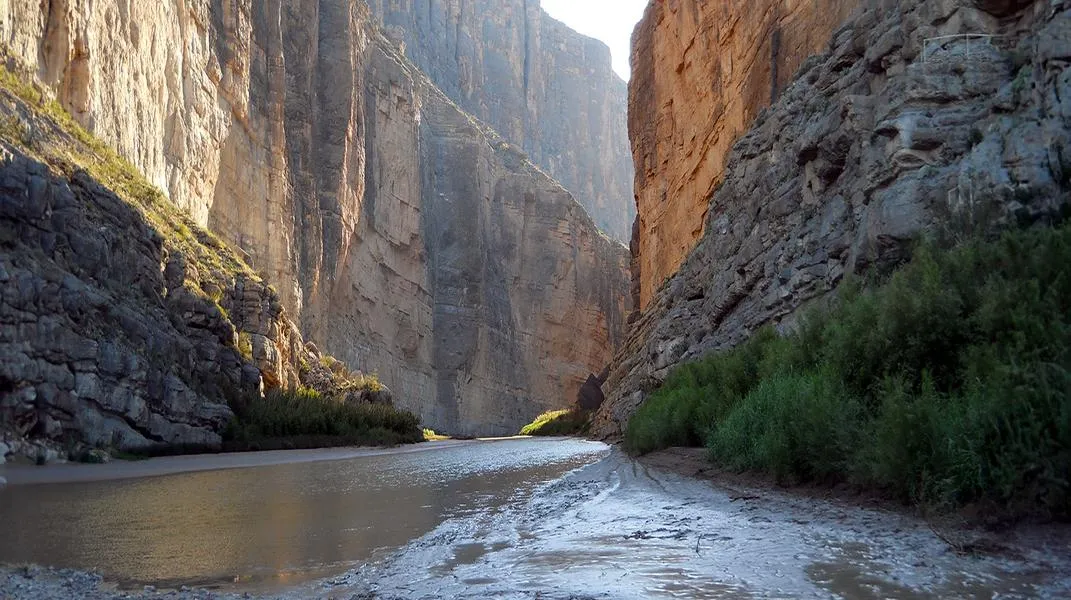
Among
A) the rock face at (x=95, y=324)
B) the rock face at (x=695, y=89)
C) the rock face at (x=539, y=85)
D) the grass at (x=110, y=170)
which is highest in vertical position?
the rock face at (x=539, y=85)

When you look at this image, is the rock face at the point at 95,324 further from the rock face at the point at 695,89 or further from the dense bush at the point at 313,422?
the rock face at the point at 695,89

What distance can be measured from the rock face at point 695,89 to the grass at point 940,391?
43.9ft

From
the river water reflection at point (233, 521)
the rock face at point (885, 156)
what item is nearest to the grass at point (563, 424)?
the rock face at point (885, 156)

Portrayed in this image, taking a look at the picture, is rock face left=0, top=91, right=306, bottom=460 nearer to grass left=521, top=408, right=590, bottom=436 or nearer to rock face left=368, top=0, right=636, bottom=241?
grass left=521, top=408, right=590, bottom=436

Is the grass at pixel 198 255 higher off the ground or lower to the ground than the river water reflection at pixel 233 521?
higher

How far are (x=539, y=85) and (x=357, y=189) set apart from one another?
7064 cm

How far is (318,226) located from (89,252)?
2726 cm

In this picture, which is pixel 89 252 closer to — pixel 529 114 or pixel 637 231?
pixel 637 231

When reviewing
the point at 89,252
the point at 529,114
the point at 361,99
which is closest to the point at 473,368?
the point at 361,99

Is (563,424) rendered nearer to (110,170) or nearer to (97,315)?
(110,170)

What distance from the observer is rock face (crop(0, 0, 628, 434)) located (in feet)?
87.0

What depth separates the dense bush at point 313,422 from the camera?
21.2 m

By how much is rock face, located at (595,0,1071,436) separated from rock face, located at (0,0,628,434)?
18.5 meters

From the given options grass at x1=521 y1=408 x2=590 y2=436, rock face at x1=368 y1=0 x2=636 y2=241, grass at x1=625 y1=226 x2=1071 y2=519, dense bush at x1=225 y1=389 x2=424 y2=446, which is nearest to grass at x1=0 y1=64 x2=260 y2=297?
dense bush at x1=225 y1=389 x2=424 y2=446
